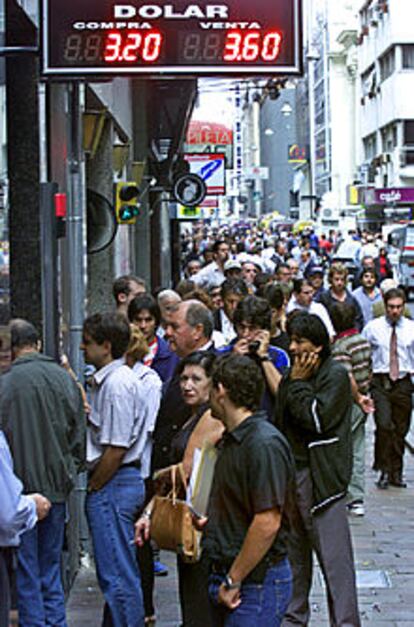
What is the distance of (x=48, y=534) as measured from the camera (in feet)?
24.1

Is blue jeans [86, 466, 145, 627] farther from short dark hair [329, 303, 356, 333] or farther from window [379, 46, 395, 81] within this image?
window [379, 46, 395, 81]

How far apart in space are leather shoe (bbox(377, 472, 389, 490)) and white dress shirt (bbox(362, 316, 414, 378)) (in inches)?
37.0

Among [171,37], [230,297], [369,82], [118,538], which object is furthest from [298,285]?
[369,82]

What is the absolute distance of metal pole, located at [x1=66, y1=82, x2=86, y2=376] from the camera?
10008 millimetres

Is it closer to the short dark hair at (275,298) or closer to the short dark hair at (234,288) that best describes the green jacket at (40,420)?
the short dark hair at (275,298)

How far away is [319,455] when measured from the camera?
7531 millimetres

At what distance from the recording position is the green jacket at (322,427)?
294 inches

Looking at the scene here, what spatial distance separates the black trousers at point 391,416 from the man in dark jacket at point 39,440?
20.0 feet

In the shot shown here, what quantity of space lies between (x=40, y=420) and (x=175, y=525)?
95 centimetres

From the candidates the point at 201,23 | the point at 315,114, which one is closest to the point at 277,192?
the point at 315,114

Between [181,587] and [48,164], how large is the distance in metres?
3.14

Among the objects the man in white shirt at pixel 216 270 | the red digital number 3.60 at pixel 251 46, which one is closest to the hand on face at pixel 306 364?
the red digital number 3.60 at pixel 251 46

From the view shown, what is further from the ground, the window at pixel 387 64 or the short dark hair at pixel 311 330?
the window at pixel 387 64

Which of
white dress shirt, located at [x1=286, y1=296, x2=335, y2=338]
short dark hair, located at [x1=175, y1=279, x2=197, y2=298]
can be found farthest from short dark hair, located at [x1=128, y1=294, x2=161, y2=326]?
white dress shirt, located at [x1=286, y1=296, x2=335, y2=338]
